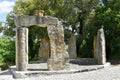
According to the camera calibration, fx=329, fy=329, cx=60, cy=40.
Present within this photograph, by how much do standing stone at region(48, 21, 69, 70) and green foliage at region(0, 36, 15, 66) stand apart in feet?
55.9

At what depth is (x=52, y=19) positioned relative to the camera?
24.3 metres

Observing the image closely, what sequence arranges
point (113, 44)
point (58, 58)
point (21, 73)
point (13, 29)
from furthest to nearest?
point (13, 29)
point (113, 44)
point (58, 58)
point (21, 73)

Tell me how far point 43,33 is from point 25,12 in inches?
159

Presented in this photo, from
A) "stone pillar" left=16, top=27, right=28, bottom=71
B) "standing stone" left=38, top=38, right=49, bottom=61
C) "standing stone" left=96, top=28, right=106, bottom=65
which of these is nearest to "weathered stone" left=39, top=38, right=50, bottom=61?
"standing stone" left=38, top=38, right=49, bottom=61

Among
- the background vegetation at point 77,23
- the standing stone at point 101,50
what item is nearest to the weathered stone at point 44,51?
the background vegetation at point 77,23

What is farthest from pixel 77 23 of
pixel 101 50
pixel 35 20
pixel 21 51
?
pixel 21 51

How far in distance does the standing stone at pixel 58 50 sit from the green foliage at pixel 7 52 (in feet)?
55.9

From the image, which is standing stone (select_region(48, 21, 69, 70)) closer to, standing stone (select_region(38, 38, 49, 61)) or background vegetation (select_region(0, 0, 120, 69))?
standing stone (select_region(38, 38, 49, 61))

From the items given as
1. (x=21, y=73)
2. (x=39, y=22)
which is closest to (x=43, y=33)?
(x=39, y=22)

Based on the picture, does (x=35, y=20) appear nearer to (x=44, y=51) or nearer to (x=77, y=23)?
(x=44, y=51)

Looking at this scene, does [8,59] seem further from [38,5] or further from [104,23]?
[104,23]

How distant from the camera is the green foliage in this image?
4109 centimetres

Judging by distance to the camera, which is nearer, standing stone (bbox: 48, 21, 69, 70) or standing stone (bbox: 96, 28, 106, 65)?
standing stone (bbox: 48, 21, 69, 70)

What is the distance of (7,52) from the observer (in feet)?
136
